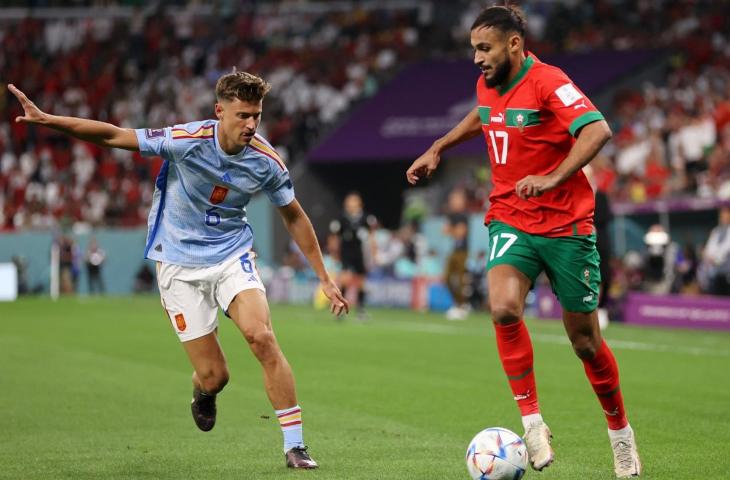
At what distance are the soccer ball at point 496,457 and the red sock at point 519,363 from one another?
0.29 meters

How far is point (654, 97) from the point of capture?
2744cm

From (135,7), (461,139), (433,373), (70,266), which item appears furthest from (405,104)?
(461,139)

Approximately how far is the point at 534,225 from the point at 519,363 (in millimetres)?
751

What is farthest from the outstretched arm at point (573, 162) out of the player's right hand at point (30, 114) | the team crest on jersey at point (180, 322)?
the player's right hand at point (30, 114)

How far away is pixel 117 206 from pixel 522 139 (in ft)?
101

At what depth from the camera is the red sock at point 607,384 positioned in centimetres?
681

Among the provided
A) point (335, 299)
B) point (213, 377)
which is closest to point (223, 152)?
point (335, 299)

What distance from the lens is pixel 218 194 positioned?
742cm

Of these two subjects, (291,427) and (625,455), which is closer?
(625,455)

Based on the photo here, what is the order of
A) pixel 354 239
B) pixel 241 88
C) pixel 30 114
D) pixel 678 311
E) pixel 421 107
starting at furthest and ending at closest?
pixel 421 107 → pixel 354 239 → pixel 678 311 → pixel 241 88 → pixel 30 114

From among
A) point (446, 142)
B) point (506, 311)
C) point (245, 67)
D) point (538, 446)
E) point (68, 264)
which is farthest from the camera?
point (245, 67)

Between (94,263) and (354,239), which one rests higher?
(354,239)

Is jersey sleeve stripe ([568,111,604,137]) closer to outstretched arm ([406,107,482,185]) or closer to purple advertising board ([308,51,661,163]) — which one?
outstretched arm ([406,107,482,185])

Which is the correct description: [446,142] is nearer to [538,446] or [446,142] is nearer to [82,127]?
[538,446]
